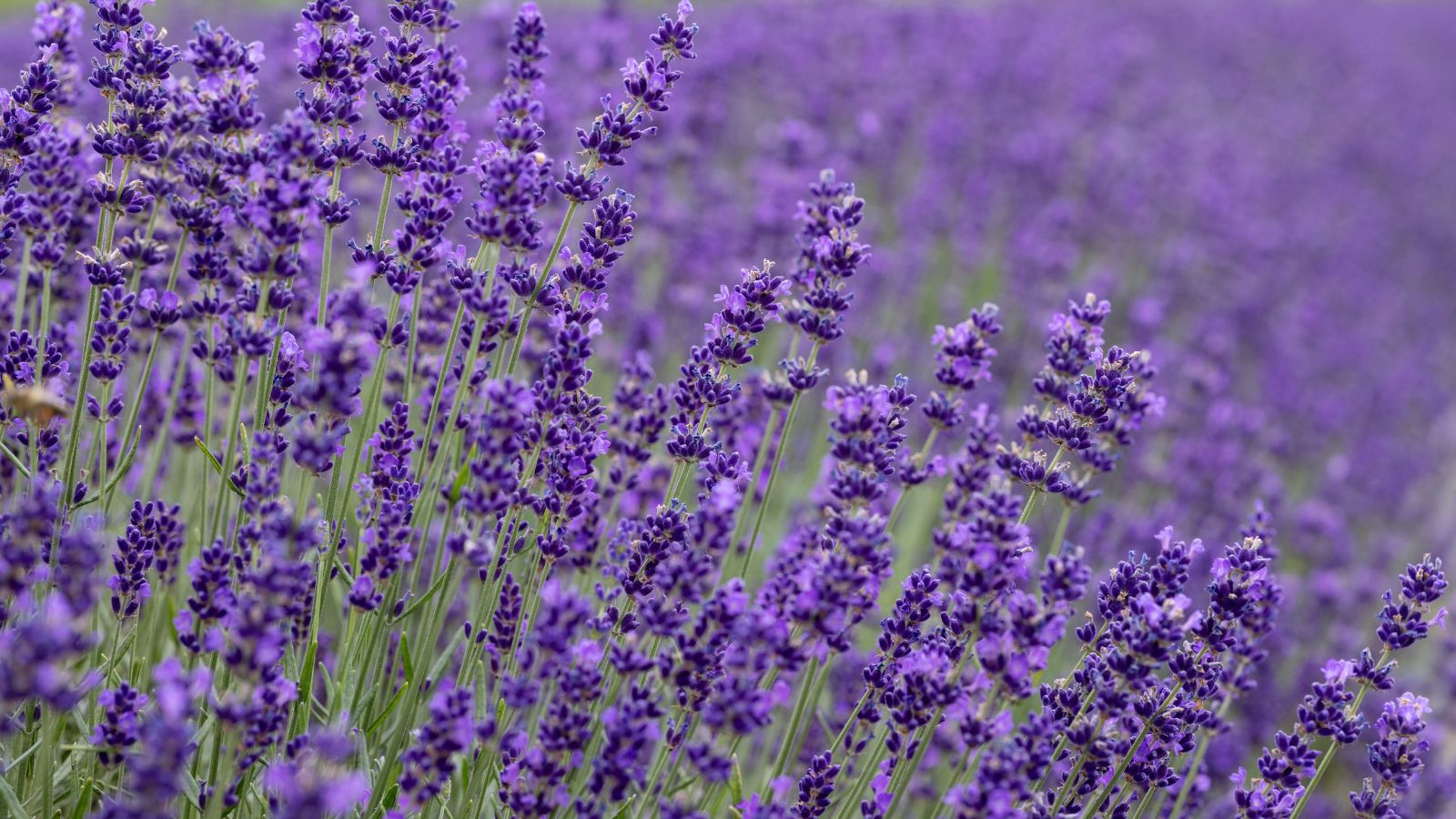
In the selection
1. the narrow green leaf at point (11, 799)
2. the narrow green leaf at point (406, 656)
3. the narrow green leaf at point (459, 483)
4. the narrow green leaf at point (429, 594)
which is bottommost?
the narrow green leaf at point (11, 799)

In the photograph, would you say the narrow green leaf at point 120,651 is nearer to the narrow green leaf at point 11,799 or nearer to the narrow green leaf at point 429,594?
the narrow green leaf at point 11,799

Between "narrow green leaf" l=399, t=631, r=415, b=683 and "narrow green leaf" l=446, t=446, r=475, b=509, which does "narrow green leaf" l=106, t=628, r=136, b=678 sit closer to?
"narrow green leaf" l=399, t=631, r=415, b=683

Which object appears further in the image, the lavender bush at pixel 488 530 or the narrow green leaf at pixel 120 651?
the narrow green leaf at pixel 120 651

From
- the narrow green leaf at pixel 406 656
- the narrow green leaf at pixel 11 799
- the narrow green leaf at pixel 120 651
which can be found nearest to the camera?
the narrow green leaf at pixel 11 799

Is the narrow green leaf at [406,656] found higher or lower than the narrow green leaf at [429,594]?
lower

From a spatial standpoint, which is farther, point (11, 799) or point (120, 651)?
point (120, 651)

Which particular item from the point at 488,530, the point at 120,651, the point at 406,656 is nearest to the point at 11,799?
the point at 120,651

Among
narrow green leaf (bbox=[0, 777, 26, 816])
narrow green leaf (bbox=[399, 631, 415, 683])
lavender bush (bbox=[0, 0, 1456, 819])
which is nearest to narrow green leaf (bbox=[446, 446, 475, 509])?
lavender bush (bbox=[0, 0, 1456, 819])

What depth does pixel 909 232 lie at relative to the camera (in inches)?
349

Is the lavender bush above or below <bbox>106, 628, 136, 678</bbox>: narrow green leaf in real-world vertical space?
above

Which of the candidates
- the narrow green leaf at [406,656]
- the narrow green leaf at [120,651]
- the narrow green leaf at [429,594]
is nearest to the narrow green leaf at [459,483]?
the narrow green leaf at [429,594]

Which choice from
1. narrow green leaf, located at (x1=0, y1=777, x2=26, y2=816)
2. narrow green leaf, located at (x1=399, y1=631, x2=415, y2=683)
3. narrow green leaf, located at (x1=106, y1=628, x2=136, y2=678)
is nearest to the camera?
narrow green leaf, located at (x1=0, y1=777, x2=26, y2=816)

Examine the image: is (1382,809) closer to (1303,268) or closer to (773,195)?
(773,195)

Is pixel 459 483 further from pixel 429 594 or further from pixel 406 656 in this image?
pixel 406 656
